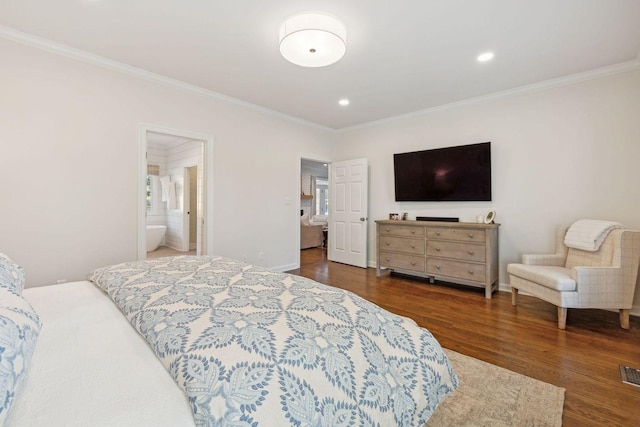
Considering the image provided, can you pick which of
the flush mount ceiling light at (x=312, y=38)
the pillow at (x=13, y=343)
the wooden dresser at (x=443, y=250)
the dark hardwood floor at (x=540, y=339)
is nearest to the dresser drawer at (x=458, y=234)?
the wooden dresser at (x=443, y=250)

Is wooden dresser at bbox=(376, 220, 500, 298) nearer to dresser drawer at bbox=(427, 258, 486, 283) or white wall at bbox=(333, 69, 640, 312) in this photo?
dresser drawer at bbox=(427, 258, 486, 283)

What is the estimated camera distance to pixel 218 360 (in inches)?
31.6

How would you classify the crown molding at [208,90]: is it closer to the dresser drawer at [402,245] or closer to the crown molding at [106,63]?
the crown molding at [106,63]

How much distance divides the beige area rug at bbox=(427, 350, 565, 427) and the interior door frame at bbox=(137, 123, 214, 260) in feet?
10.2

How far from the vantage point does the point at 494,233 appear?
11.9ft

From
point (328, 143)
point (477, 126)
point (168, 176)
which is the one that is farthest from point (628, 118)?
point (168, 176)

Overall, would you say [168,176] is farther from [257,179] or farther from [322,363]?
[322,363]

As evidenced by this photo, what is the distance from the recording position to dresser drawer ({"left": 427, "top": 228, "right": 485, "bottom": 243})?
3.56 m

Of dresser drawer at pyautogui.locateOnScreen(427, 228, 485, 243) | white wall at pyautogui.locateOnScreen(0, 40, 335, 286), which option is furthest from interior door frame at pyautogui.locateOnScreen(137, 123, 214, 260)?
dresser drawer at pyautogui.locateOnScreen(427, 228, 485, 243)

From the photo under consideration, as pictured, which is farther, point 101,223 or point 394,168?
point 394,168

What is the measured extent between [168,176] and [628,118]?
799 centimetres

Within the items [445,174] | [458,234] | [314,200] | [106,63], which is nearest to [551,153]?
[445,174]

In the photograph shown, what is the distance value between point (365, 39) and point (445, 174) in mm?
2368

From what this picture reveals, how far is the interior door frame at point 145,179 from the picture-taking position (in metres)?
3.18
